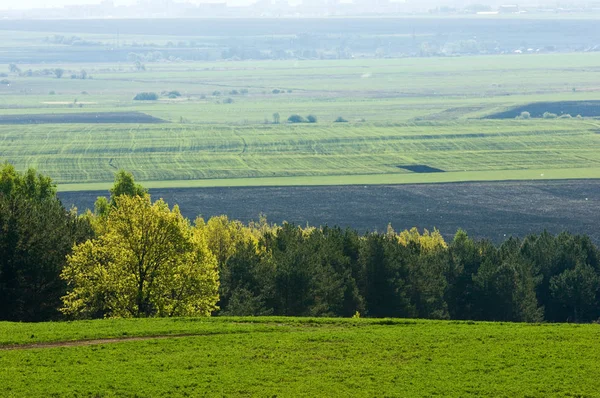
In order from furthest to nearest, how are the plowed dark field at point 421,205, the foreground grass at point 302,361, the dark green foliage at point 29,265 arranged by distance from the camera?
the plowed dark field at point 421,205 → the dark green foliage at point 29,265 → the foreground grass at point 302,361

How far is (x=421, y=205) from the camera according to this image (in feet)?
455

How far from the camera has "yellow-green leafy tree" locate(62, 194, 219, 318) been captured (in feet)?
158

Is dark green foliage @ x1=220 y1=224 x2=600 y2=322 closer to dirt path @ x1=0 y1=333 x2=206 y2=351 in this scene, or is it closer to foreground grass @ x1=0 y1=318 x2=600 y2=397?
foreground grass @ x1=0 y1=318 x2=600 y2=397

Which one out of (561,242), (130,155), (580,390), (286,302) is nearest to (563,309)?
(561,242)

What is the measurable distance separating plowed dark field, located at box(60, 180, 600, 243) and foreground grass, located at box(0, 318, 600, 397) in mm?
76841

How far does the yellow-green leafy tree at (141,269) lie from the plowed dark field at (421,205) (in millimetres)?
71242

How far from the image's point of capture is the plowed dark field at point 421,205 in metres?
125

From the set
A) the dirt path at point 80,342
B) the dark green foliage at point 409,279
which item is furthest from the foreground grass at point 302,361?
the dark green foliage at point 409,279

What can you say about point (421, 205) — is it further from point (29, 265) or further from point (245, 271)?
point (29, 265)

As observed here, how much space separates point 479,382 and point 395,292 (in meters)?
29.5

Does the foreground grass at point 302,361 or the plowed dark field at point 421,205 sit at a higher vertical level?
the foreground grass at point 302,361

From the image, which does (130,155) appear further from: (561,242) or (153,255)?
(153,255)

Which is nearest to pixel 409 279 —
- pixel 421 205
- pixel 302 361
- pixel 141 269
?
pixel 141 269

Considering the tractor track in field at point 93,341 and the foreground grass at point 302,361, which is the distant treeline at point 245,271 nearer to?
the foreground grass at point 302,361
